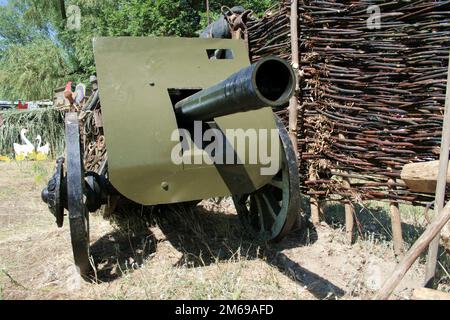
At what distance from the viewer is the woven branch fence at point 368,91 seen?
3275mm

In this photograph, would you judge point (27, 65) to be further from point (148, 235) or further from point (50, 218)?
point (148, 235)

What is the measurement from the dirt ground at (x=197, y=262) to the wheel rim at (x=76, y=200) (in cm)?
31

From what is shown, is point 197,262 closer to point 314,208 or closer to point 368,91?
point 314,208

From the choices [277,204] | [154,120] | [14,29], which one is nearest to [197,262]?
[277,204]

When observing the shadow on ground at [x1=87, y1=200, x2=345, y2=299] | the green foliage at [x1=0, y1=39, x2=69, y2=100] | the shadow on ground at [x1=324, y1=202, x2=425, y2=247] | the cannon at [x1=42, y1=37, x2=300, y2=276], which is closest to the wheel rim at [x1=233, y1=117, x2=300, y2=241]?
the cannon at [x1=42, y1=37, x2=300, y2=276]

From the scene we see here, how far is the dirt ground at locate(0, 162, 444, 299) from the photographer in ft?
10.2

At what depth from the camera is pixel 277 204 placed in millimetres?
3871

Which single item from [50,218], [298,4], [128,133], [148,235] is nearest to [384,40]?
[298,4]

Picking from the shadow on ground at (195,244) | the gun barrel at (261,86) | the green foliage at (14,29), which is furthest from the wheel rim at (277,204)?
the green foliage at (14,29)

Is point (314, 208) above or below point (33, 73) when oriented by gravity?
below

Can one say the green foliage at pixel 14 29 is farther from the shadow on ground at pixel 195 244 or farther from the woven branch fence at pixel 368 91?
the woven branch fence at pixel 368 91

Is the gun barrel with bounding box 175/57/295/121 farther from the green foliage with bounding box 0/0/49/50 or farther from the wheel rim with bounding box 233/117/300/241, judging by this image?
the green foliage with bounding box 0/0/49/50

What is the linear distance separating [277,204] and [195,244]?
2.65ft

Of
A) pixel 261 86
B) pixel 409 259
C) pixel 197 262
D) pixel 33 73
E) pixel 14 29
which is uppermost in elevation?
pixel 14 29
